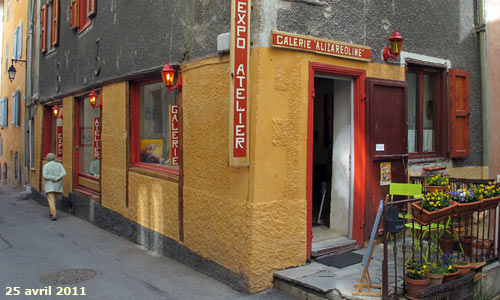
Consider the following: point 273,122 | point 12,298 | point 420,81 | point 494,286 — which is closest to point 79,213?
point 12,298

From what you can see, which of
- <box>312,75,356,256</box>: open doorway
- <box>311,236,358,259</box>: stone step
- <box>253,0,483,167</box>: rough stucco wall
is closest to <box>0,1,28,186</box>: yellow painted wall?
<box>312,75,356,256</box>: open doorway

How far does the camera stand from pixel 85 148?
1103 cm

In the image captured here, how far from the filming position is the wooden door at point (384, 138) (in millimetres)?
6035

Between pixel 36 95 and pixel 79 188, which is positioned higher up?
pixel 36 95

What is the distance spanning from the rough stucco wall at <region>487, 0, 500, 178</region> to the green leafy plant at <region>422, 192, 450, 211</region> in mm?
4613

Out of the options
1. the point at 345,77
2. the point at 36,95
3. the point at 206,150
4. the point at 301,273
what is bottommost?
the point at 301,273

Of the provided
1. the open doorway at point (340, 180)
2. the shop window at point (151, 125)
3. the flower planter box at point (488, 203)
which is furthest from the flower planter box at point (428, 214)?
the shop window at point (151, 125)

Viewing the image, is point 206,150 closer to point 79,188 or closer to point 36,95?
point 79,188

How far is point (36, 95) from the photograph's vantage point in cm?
1437

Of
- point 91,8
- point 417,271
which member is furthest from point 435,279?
point 91,8

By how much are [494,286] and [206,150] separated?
3.94m

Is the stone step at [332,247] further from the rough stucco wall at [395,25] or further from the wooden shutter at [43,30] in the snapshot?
the wooden shutter at [43,30]

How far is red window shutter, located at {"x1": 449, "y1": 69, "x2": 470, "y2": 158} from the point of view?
7.52 metres

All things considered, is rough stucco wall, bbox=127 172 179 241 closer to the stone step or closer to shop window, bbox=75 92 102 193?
the stone step
